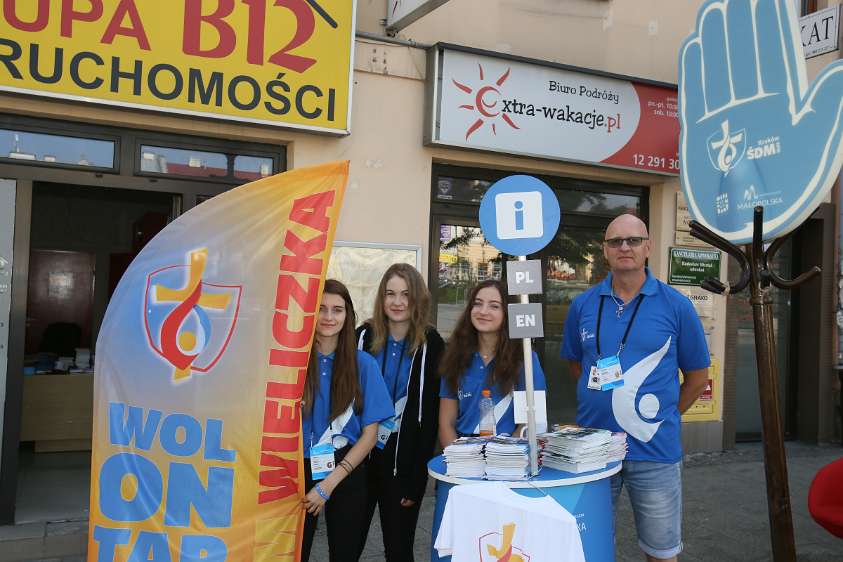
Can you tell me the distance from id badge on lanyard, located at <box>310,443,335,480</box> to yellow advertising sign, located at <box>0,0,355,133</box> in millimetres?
2903

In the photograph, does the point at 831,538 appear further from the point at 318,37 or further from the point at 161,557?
the point at 318,37

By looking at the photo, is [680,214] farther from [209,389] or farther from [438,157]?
[209,389]

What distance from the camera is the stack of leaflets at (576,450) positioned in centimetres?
283

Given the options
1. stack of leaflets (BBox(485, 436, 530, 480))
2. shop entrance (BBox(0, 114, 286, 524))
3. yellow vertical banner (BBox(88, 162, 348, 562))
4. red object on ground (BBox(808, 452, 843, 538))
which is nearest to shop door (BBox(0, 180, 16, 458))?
shop entrance (BBox(0, 114, 286, 524))

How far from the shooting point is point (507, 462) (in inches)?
109

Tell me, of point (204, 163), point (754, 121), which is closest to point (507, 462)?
point (754, 121)

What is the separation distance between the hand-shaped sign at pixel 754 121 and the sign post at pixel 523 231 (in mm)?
1073

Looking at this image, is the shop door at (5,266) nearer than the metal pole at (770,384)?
No

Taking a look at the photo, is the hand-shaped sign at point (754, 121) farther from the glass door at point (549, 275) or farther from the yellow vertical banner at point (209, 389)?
the glass door at point (549, 275)

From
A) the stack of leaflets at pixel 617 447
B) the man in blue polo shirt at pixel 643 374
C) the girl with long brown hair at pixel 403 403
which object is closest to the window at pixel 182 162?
the girl with long brown hair at pixel 403 403

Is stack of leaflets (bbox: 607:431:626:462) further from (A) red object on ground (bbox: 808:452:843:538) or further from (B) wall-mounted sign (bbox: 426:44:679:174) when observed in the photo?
(B) wall-mounted sign (bbox: 426:44:679:174)

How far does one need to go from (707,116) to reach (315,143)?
293 cm

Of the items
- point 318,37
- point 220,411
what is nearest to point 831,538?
point 220,411

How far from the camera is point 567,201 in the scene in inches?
267
